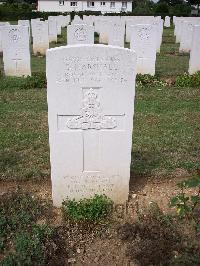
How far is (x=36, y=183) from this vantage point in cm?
533

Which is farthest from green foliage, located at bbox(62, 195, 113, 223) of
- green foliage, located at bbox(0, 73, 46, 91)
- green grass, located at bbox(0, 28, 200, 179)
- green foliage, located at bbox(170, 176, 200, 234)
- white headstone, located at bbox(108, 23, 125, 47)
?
white headstone, located at bbox(108, 23, 125, 47)

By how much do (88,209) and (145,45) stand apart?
27.2 ft

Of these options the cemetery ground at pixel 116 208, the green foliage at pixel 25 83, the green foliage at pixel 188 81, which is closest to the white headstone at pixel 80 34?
the green foliage at pixel 25 83

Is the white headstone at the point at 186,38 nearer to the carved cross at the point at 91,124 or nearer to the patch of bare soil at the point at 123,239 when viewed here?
the patch of bare soil at the point at 123,239

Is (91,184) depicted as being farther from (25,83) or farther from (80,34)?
(80,34)

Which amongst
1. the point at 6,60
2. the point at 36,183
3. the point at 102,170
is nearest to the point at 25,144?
the point at 36,183

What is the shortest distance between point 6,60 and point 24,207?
8038 millimetres

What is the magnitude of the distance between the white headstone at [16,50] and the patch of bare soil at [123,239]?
7.53 meters

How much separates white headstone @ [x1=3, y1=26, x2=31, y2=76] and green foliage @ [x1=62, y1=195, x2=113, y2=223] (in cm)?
793

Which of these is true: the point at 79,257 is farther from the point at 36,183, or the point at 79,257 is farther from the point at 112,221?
the point at 36,183

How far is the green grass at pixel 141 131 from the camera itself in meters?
5.80

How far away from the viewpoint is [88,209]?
14.2 ft

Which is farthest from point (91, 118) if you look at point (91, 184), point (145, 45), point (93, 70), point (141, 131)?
point (145, 45)

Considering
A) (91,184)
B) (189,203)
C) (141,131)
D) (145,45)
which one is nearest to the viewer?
(91,184)
